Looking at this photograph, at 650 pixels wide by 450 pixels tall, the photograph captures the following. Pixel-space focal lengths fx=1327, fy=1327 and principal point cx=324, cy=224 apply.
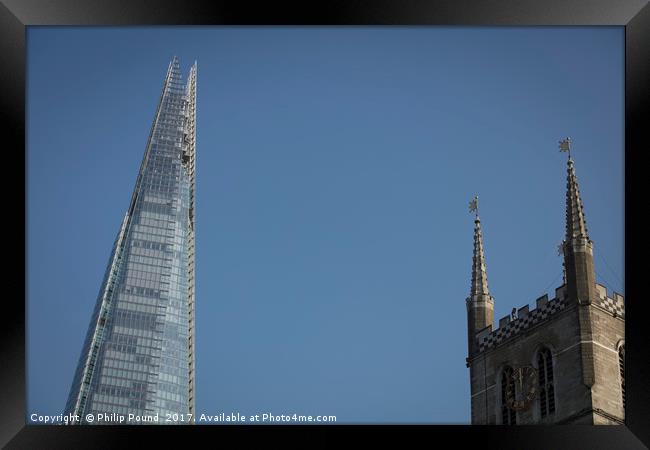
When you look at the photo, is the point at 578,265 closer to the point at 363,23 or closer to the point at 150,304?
the point at 363,23

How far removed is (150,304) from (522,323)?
6041 centimetres

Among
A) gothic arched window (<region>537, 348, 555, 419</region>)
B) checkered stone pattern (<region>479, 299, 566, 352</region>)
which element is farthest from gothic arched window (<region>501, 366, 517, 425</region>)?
checkered stone pattern (<region>479, 299, 566, 352</region>)

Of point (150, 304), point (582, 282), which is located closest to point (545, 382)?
point (582, 282)

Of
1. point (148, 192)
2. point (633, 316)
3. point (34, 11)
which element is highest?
point (148, 192)

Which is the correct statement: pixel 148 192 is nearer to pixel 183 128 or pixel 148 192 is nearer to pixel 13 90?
pixel 183 128

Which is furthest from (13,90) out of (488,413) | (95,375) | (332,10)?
(95,375)

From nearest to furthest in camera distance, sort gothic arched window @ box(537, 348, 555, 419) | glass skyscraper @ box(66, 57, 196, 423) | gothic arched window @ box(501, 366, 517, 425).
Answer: gothic arched window @ box(537, 348, 555, 419), gothic arched window @ box(501, 366, 517, 425), glass skyscraper @ box(66, 57, 196, 423)

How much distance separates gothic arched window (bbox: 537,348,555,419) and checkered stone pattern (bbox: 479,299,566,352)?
148 cm

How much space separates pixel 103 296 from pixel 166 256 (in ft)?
27.7

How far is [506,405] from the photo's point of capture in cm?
6075

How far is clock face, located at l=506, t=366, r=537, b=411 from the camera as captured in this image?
2395 inches

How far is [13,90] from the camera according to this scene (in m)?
20.5

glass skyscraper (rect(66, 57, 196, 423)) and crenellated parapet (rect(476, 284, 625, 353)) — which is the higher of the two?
glass skyscraper (rect(66, 57, 196, 423))

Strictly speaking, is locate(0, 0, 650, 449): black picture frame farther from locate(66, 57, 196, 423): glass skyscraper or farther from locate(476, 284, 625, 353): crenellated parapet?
locate(66, 57, 196, 423): glass skyscraper
